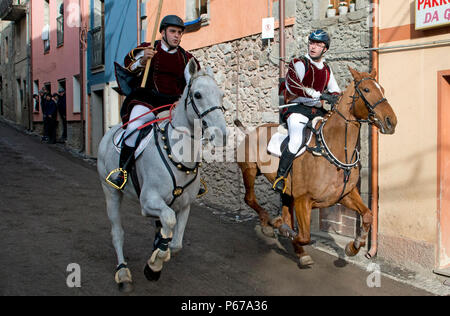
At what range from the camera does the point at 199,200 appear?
34.7 feet

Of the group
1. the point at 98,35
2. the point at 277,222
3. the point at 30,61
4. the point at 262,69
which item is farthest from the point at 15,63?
the point at 277,222

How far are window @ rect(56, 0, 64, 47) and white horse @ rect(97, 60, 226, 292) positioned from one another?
55.7 ft

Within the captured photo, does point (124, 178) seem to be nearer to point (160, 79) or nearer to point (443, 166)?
point (160, 79)

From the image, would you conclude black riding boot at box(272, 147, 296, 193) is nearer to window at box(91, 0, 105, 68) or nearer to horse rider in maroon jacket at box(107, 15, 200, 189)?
horse rider in maroon jacket at box(107, 15, 200, 189)

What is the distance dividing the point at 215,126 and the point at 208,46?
725 centimetres

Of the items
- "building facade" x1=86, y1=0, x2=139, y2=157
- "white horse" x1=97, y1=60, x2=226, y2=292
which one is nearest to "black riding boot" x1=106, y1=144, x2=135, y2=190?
"white horse" x1=97, y1=60, x2=226, y2=292

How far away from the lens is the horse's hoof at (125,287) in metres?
4.70

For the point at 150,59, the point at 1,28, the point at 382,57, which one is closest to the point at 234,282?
the point at 150,59

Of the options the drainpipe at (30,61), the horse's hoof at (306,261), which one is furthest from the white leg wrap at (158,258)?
the drainpipe at (30,61)

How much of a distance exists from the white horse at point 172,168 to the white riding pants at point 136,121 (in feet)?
0.80

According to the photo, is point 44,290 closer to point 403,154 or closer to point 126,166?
point 126,166

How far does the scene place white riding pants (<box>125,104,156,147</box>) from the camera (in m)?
4.93

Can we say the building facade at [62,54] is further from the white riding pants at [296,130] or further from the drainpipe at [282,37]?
the white riding pants at [296,130]

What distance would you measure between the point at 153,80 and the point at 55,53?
17.6 meters
